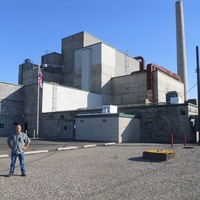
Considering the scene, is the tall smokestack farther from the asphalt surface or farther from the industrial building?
the asphalt surface

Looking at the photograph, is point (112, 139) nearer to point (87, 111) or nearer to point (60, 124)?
point (87, 111)

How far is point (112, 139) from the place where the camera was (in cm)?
2698

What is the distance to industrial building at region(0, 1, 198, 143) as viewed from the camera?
92.7 feet

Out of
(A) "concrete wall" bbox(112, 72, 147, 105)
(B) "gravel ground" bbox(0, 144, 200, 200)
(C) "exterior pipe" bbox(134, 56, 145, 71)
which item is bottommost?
(B) "gravel ground" bbox(0, 144, 200, 200)

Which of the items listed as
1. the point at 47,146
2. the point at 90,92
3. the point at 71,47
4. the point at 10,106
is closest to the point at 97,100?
the point at 90,92

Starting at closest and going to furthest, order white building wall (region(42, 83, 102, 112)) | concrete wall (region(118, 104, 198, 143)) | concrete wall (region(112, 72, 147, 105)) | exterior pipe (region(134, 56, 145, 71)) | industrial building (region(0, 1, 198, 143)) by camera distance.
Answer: concrete wall (region(118, 104, 198, 143)) → industrial building (region(0, 1, 198, 143)) → white building wall (region(42, 83, 102, 112)) → concrete wall (region(112, 72, 147, 105)) → exterior pipe (region(134, 56, 145, 71))

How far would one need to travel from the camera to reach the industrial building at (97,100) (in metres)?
28.2

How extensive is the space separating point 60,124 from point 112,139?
12011mm

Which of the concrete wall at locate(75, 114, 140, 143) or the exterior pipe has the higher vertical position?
the exterior pipe

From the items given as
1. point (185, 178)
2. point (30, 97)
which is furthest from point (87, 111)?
point (185, 178)

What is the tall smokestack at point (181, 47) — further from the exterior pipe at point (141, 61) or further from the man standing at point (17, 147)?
the man standing at point (17, 147)

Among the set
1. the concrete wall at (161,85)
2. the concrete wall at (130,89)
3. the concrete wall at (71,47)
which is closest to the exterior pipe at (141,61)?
the concrete wall at (130,89)

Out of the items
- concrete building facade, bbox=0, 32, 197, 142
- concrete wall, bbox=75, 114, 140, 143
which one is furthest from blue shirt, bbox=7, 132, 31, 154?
concrete building facade, bbox=0, 32, 197, 142

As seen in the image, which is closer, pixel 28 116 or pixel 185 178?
pixel 185 178
